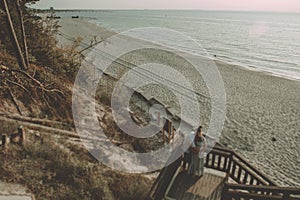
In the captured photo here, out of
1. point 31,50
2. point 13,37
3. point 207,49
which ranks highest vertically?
point 13,37

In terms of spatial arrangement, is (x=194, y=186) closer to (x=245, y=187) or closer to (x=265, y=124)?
(x=245, y=187)

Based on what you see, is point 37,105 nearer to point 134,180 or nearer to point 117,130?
point 117,130

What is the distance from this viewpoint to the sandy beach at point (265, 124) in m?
12.8

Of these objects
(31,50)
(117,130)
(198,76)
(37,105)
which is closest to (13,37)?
(37,105)

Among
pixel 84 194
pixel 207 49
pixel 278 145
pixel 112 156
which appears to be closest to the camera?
pixel 84 194

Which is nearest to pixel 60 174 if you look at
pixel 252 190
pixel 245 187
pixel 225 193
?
pixel 225 193

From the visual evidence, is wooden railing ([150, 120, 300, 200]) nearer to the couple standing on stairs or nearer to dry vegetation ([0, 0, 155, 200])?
the couple standing on stairs

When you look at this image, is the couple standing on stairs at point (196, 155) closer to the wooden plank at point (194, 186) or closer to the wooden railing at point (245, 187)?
the wooden plank at point (194, 186)

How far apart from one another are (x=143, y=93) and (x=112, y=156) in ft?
37.3

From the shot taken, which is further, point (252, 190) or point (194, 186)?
point (194, 186)

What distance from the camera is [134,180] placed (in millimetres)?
8891

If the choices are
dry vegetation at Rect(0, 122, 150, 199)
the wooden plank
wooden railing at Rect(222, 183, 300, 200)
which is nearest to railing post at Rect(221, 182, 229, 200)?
wooden railing at Rect(222, 183, 300, 200)

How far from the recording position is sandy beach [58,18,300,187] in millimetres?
12812

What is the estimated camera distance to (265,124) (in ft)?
57.5
